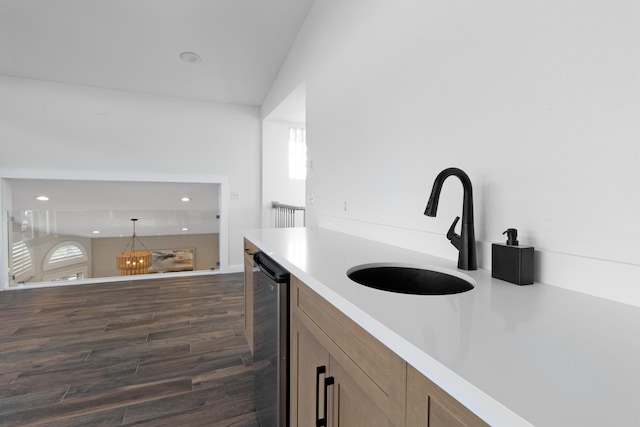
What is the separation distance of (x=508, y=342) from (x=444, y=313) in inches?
5.7

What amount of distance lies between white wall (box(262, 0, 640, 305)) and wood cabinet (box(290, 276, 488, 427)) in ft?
1.79

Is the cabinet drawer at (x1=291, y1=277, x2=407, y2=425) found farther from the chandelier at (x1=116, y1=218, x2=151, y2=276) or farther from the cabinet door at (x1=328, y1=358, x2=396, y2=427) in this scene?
the chandelier at (x1=116, y1=218, x2=151, y2=276)

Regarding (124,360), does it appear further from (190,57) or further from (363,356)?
(190,57)

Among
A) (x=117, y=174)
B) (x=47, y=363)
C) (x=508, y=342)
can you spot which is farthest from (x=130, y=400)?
(x=117, y=174)

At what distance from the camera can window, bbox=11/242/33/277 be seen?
383 cm

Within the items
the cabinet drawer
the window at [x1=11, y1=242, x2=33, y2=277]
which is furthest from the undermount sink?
the window at [x1=11, y1=242, x2=33, y2=277]

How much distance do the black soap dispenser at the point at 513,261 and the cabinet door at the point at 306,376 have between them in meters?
0.55

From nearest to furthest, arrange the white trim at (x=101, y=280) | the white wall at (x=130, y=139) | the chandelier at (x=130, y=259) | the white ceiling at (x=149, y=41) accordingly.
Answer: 1. the white ceiling at (x=149, y=41)
2. the white wall at (x=130, y=139)
3. the white trim at (x=101, y=280)
4. the chandelier at (x=130, y=259)

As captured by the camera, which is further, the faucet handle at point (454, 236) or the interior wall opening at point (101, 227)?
the interior wall opening at point (101, 227)

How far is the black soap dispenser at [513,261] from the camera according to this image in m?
0.84

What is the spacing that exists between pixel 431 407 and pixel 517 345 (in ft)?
0.56

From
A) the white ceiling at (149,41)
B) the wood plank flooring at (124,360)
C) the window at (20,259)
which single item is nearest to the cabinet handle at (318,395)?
the wood plank flooring at (124,360)

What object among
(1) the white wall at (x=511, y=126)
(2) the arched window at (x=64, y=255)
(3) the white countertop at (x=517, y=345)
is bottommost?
(2) the arched window at (x=64, y=255)

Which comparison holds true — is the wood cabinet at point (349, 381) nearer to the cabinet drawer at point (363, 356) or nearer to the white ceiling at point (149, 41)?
the cabinet drawer at point (363, 356)
